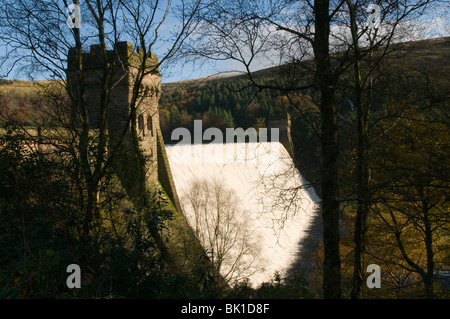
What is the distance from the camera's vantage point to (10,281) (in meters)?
2.82

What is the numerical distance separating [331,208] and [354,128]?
3.58 metres

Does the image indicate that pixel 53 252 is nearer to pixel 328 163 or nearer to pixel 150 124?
pixel 328 163

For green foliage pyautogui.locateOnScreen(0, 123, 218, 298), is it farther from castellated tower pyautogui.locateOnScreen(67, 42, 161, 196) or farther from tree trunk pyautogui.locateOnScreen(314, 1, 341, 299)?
castellated tower pyautogui.locateOnScreen(67, 42, 161, 196)

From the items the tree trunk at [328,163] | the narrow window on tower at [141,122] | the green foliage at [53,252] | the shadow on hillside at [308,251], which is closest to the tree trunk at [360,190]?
the tree trunk at [328,163]

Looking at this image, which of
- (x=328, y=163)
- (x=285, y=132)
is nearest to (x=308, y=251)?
(x=328, y=163)

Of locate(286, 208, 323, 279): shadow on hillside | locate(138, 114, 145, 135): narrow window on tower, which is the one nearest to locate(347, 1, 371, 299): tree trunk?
locate(286, 208, 323, 279): shadow on hillside

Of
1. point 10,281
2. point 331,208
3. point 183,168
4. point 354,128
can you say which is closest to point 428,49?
point 354,128

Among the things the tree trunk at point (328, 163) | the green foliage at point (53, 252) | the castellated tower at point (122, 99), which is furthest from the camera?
the castellated tower at point (122, 99)

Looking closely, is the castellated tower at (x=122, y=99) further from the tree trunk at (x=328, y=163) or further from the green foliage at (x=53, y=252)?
the tree trunk at (x=328, y=163)

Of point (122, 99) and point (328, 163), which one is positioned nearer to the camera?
point (328, 163)

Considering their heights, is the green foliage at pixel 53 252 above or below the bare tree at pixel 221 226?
above

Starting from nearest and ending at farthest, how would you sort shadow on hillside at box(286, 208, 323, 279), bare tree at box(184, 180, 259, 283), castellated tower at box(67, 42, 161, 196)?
1. castellated tower at box(67, 42, 161, 196)
2. bare tree at box(184, 180, 259, 283)
3. shadow on hillside at box(286, 208, 323, 279)

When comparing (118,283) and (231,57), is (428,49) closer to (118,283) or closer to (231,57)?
(231,57)
